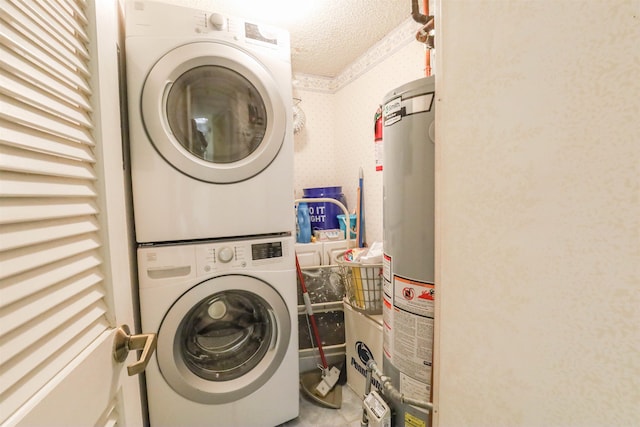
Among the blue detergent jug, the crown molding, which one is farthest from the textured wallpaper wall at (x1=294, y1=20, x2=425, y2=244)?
the blue detergent jug

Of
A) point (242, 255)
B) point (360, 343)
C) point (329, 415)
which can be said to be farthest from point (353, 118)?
point (329, 415)

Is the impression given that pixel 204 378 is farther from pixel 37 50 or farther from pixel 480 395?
pixel 37 50

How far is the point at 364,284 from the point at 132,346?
3.29 ft

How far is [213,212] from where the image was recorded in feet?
3.61

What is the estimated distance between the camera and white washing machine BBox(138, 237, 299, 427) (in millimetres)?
1052

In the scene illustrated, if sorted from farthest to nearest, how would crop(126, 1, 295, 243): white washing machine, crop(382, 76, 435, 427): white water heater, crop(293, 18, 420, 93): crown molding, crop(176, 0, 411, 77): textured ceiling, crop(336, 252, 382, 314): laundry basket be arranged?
1. crop(293, 18, 420, 93): crown molding
2. crop(176, 0, 411, 77): textured ceiling
3. crop(336, 252, 382, 314): laundry basket
4. crop(126, 1, 295, 243): white washing machine
5. crop(382, 76, 435, 427): white water heater

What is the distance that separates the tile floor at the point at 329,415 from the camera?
135 cm

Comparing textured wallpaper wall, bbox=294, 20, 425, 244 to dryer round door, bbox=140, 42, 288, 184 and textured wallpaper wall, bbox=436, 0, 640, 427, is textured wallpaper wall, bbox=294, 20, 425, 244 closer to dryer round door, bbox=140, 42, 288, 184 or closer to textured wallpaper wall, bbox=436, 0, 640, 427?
dryer round door, bbox=140, 42, 288, 184

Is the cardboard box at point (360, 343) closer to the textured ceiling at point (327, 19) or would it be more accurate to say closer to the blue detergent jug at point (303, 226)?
the blue detergent jug at point (303, 226)

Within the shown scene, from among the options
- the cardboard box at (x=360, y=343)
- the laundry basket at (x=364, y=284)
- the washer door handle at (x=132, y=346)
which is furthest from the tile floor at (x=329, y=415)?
the washer door handle at (x=132, y=346)

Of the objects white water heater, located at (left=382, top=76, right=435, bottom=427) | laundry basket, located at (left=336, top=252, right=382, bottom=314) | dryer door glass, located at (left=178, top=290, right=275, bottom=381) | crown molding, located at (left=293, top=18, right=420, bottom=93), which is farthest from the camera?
crown molding, located at (left=293, top=18, right=420, bottom=93)

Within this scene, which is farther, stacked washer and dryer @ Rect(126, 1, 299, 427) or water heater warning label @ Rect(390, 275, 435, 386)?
stacked washer and dryer @ Rect(126, 1, 299, 427)

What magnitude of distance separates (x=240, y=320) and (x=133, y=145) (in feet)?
2.86

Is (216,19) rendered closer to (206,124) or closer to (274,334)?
(206,124)
